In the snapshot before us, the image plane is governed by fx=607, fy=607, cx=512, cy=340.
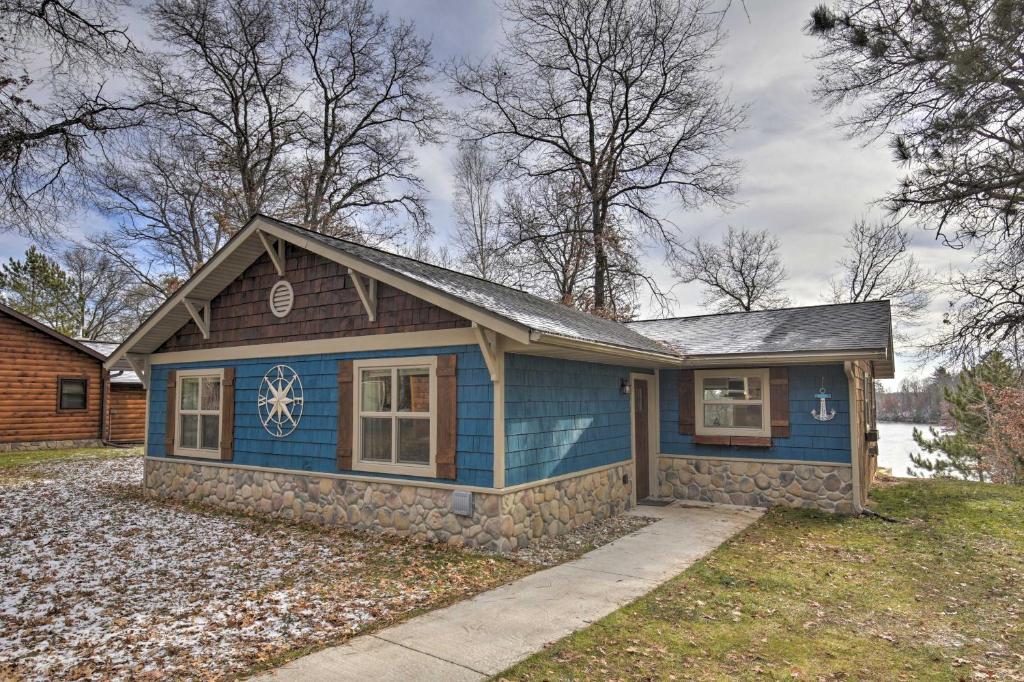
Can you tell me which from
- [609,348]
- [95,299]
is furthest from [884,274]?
[95,299]

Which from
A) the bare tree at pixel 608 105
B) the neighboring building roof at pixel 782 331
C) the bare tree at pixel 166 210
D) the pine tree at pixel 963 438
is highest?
the bare tree at pixel 608 105

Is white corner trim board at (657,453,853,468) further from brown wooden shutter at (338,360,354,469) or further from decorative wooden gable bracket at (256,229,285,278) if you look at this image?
decorative wooden gable bracket at (256,229,285,278)

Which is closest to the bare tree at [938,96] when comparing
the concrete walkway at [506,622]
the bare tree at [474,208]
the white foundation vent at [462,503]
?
the concrete walkway at [506,622]

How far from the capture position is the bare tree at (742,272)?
25734 mm

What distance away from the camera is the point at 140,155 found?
18391mm

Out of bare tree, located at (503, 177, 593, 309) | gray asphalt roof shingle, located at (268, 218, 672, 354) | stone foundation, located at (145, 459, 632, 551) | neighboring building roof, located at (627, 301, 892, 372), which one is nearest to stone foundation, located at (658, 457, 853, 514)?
stone foundation, located at (145, 459, 632, 551)

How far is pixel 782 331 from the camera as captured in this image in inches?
410

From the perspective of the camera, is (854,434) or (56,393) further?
(56,393)

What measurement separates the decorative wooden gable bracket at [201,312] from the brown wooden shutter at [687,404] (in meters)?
7.90

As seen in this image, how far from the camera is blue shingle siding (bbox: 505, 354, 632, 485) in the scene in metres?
7.04

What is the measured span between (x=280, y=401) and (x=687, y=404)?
6.54 m

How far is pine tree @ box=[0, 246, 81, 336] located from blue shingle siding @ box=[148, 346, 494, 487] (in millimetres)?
24142

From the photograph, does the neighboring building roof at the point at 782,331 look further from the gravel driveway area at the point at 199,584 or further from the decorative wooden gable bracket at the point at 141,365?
the decorative wooden gable bracket at the point at 141,365

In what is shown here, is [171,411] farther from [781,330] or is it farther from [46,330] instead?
[781,330]
